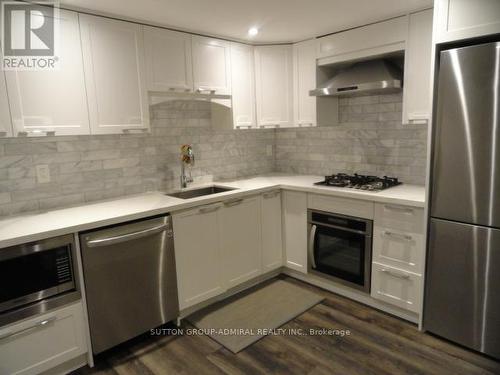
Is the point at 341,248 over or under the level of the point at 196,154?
under

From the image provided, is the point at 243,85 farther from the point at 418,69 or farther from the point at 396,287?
the point at 396,287

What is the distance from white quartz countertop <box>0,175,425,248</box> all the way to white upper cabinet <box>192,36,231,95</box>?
0.91 meters

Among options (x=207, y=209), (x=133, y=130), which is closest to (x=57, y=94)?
(x=133, y=130)

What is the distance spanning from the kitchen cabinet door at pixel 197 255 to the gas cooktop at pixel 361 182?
1.08m

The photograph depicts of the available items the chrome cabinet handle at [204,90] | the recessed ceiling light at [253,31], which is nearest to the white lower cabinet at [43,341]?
the chrome cabinet handle at [204,90]

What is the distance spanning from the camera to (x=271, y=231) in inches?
129

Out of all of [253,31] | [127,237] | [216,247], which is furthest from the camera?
[253,31]

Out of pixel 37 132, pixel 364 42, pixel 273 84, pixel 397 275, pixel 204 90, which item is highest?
pixel 364 42

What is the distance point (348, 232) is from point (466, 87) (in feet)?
4.39

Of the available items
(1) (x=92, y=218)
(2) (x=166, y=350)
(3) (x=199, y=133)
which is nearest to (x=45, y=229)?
(1) (x=92, y=218)

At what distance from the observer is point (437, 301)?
233cm

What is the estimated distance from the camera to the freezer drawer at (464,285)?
2.06 meters

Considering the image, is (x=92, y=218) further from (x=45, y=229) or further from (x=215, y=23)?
(x=215, y=23)

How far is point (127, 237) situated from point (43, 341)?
2.44 ft
